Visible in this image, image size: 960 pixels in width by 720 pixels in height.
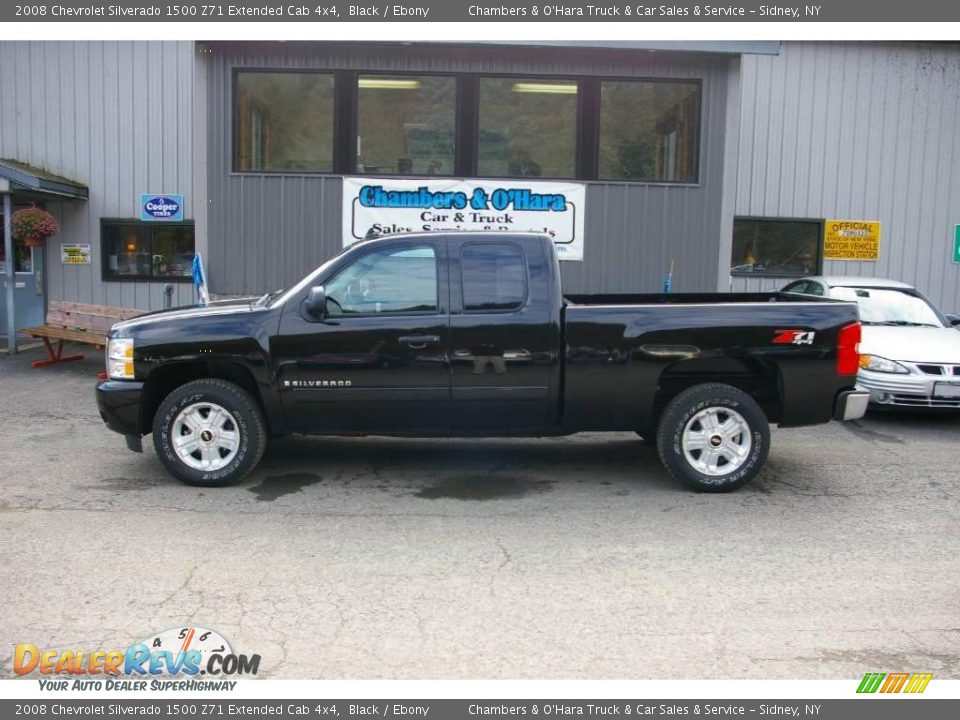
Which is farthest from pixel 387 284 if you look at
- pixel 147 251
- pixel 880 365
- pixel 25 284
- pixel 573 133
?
pixel 25 284

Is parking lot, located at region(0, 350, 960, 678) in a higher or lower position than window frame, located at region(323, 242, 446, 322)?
lower

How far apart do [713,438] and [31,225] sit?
11.9 meters

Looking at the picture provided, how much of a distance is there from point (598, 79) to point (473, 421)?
729 centimetres

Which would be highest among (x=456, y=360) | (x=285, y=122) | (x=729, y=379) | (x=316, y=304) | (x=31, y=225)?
(x=285, y=122)

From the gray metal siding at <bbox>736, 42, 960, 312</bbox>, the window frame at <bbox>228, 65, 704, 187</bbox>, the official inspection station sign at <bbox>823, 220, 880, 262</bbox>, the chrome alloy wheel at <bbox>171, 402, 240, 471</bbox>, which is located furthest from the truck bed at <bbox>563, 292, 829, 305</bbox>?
the official inspection station sign at <bbox>823, 220, 880, 262</bbox>

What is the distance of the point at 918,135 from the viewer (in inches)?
599

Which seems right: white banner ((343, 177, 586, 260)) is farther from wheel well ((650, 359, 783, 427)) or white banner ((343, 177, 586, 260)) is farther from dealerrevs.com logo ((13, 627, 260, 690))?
dealerrevs.com logo ((13, 627, 260, 690))

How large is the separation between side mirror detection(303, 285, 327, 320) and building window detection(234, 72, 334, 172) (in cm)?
614

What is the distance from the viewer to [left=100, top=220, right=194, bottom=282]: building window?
50.1ft

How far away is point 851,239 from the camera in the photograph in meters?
15.2

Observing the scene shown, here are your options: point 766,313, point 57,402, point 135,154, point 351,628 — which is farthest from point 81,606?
point 135,154

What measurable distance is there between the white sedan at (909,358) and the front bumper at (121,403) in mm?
7056

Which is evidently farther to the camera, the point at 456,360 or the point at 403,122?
the point at 403,122

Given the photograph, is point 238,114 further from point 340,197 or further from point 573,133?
point 573,133
